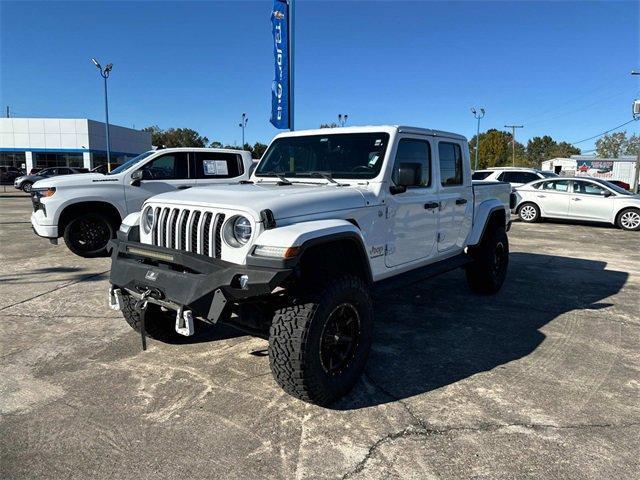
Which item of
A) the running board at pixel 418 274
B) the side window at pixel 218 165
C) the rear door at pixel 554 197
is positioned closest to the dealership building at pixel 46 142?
the side window at pixel 218 165

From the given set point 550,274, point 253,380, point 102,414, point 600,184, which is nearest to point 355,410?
point 253,380

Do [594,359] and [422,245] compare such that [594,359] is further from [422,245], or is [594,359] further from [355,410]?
[355,410]

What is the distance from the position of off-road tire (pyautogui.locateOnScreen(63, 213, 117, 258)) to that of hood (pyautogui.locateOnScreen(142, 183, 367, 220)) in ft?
17.1

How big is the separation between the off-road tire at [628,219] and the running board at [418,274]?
35.5 ft

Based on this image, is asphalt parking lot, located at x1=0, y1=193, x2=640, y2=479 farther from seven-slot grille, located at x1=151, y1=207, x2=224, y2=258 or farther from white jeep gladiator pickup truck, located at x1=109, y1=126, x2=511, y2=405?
seven-slot grille, located at x1=151, y1=207, x2=224, y2=258

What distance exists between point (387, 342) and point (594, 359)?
1811 mm

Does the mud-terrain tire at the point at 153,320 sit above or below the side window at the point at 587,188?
below

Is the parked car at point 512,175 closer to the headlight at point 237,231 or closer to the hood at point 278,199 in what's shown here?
the hood at point 278,199

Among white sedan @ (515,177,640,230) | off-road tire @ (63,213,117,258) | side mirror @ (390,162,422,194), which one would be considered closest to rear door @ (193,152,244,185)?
off-road tire @ (63,213,117,258)

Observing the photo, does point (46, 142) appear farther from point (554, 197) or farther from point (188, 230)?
point (188, 230)

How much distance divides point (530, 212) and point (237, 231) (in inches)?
556

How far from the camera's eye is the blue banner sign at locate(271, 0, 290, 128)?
13.1 meters

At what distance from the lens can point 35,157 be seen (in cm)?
4400

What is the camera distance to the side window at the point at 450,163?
16.7 ft
